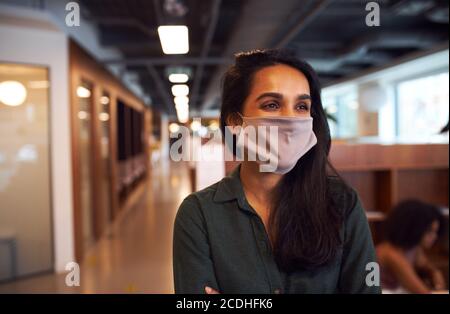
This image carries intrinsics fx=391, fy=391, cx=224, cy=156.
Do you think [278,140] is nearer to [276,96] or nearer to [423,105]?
[276,96]

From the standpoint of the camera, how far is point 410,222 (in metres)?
2.14

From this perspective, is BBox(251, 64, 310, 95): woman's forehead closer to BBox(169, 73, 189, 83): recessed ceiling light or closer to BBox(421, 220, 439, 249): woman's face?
BBox(169, 73, 189, 83): recessed ceiling light

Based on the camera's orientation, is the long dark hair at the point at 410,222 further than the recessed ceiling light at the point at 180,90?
Yes

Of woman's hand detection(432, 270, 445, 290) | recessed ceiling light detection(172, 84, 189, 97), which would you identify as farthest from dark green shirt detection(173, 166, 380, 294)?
woman's hand detection(432, 270, 445, 290)

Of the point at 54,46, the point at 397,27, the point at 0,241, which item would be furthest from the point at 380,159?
the point at 0,241

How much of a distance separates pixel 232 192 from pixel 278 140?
6.9 inches

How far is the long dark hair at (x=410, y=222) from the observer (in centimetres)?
210

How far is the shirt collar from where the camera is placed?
A: 3.00 ft

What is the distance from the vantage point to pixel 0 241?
338cm

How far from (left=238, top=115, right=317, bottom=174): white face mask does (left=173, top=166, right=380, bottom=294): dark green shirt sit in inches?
4.8

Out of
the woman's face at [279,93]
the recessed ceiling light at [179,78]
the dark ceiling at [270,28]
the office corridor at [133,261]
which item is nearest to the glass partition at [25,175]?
the office corridor at [133,261]

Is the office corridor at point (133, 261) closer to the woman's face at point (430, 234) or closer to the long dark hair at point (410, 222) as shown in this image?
the long dark hair at point (410, 222)

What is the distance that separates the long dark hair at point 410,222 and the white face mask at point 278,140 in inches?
59.8

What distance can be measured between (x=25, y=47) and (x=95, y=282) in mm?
2216
